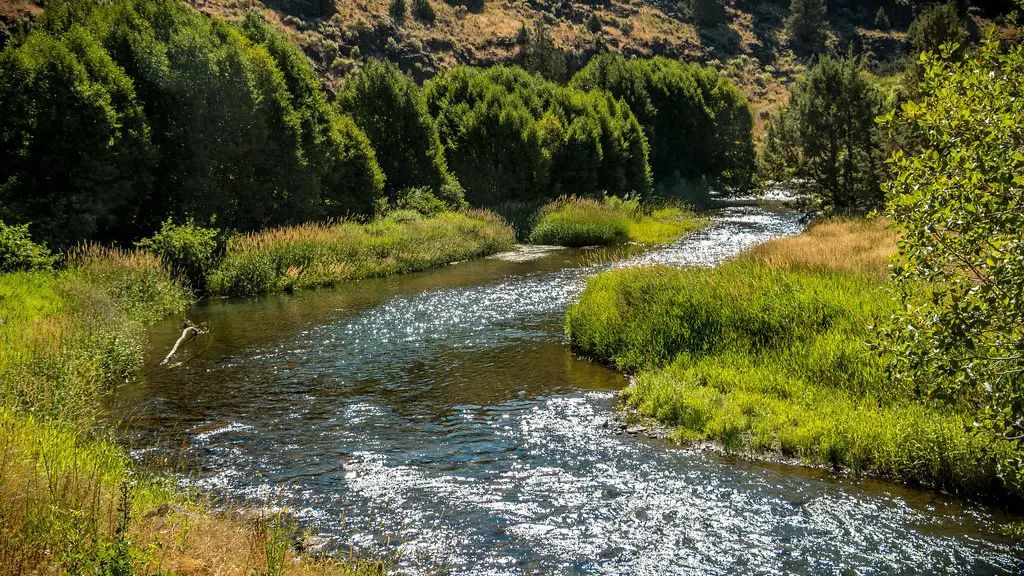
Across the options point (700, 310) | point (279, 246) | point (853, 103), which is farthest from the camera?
point (853, 103)

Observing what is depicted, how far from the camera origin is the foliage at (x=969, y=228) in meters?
5.46

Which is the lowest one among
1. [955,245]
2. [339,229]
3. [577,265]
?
[577,265]

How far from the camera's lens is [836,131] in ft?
130

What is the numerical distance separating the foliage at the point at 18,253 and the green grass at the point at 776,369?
56.1 ft

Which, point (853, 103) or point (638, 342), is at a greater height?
point (853, 103)

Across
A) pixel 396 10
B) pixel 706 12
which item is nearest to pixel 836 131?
pixel 396 10

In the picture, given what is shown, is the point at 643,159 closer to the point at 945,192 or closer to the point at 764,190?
the point at 764,190

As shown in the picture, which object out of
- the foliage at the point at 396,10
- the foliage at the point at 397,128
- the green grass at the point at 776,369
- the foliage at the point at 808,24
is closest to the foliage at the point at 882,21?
the foliage at the point at 808,24

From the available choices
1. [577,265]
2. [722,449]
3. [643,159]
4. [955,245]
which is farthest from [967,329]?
[643,159]

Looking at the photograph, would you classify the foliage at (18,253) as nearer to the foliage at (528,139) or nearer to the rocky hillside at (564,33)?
the foliage at (528,139)

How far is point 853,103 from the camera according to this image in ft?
129

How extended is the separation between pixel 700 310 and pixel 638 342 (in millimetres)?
1537

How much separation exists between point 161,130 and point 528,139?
22841 mm

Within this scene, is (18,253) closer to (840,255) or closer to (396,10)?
(840,255)
